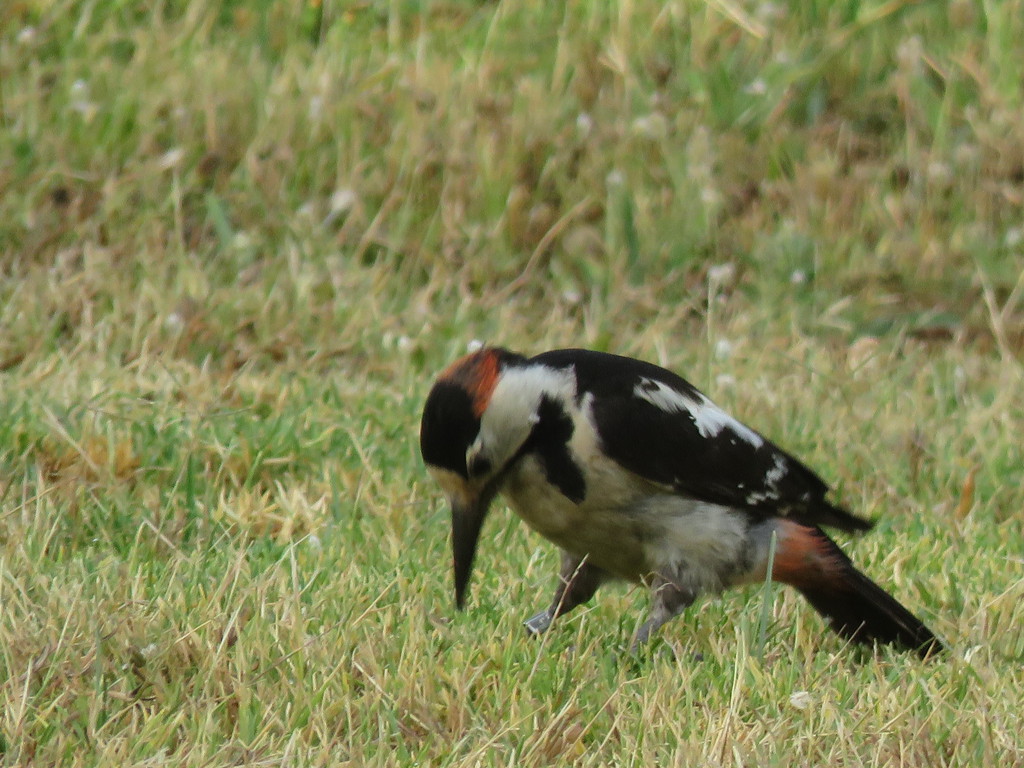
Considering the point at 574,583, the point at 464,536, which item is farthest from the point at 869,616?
the point at 464,536

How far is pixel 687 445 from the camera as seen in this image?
4199mm

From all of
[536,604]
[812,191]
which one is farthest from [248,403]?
[812,191]

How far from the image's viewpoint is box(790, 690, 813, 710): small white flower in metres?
3.41

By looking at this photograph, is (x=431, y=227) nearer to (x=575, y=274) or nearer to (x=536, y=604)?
(x=575, y=274)

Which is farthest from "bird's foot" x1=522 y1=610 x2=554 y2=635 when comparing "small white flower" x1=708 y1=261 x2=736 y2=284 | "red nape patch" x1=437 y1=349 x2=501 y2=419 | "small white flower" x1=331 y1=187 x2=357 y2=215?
"small white flower" x1=331 y1=187 x2=357 y2=215

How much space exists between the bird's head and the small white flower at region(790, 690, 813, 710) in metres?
0.90

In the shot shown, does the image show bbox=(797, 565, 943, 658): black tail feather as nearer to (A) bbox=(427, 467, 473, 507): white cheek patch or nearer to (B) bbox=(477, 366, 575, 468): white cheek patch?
(B) bbox=(477, 366, 575, 468): white cheek patch

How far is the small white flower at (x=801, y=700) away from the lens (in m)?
3.41

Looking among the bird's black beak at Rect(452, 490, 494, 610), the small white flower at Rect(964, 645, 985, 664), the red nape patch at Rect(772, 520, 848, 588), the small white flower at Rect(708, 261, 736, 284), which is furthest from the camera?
the small white flower at Rect(708, 261, 736, 284)

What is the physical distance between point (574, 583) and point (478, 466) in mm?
477

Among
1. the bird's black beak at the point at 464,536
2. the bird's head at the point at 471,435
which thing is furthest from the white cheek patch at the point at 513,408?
the bird's black beak at the point at 464,536

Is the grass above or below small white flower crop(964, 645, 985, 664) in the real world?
below

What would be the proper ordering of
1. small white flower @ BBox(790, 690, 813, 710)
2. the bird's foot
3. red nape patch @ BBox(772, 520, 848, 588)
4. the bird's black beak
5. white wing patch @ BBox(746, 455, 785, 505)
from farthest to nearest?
white wing patch @ BBox(746, 455, 785, 505), red nape patch @ BBox(772, 520, 848, 588), the bird's black beak, the bird's foot, small white flower @ BBox(790, 690, 813, 710)

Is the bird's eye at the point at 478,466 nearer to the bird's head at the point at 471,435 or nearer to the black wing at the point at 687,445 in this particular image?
the bird's head at the point at 471,435
